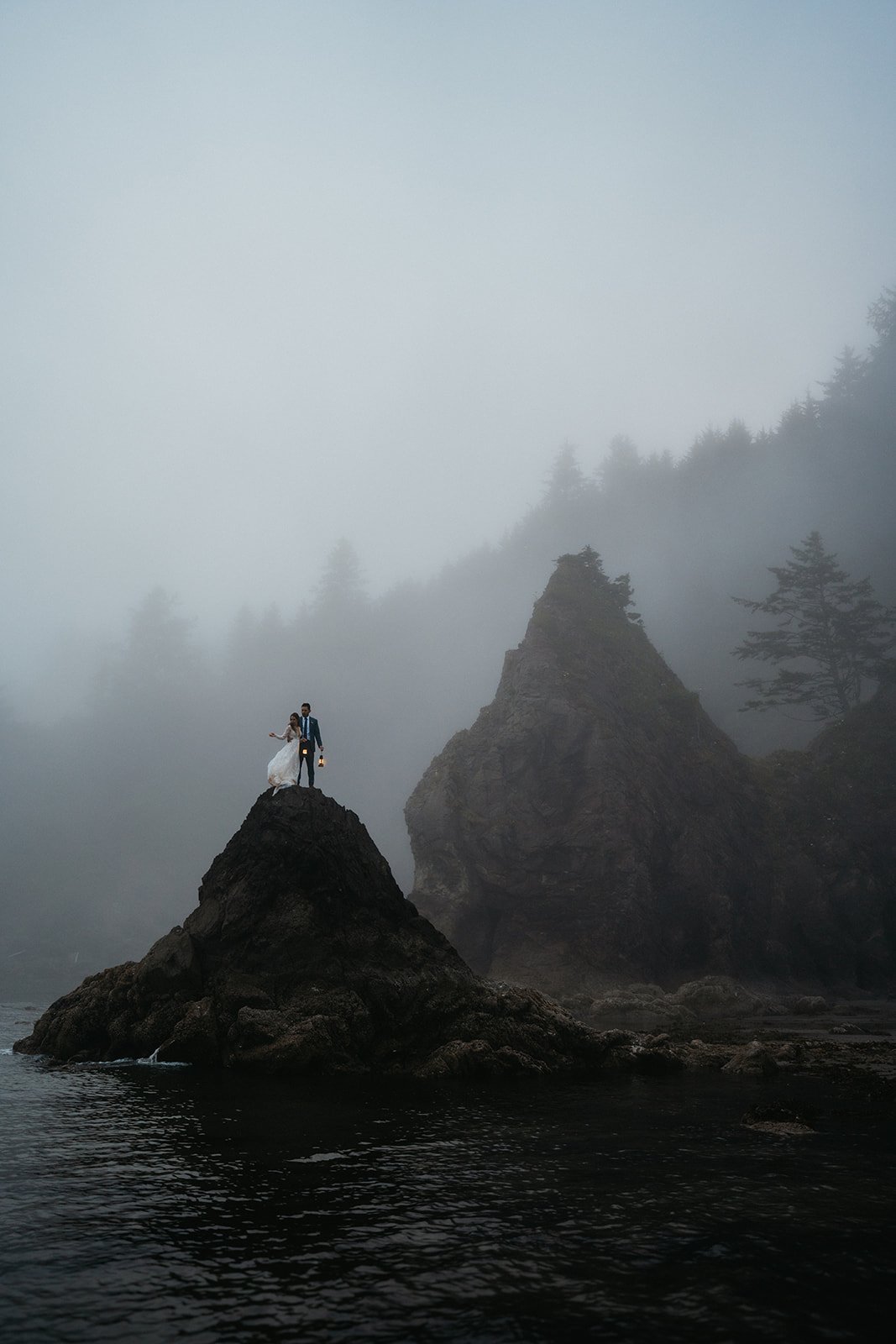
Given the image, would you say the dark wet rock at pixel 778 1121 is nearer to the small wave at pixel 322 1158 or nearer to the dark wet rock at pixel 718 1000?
the small wave at pixel 322 1158

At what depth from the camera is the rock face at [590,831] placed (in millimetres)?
43875

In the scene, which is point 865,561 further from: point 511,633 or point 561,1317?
point 561,1317

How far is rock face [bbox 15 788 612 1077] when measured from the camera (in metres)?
20.2

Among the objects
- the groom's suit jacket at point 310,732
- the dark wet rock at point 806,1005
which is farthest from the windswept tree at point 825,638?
the groom's suit jacket at point 310,732

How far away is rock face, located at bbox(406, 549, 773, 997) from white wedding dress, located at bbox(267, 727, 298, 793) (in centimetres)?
2451

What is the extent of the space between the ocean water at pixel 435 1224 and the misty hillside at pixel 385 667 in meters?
61.3

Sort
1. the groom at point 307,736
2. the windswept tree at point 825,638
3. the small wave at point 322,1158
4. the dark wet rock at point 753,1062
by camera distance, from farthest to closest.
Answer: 1. the windswept tree at point 825,638
2. the groom at point 307,736
3. the dark wet rock at point 753,1062
4. the small wave at point 322,1158

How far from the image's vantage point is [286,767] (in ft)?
83.3

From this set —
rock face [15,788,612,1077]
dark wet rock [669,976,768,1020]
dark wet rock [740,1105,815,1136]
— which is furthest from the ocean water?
dark wet rock [669,976,768,1020]

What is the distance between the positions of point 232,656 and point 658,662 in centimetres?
9096

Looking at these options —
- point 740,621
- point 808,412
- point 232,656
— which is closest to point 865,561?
point 740,621

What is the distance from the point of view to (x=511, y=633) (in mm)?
107250

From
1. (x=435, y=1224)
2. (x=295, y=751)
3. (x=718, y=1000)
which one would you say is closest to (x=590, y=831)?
(x=718, y=1000)

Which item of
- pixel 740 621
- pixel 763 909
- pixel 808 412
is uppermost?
pixel 808 412
